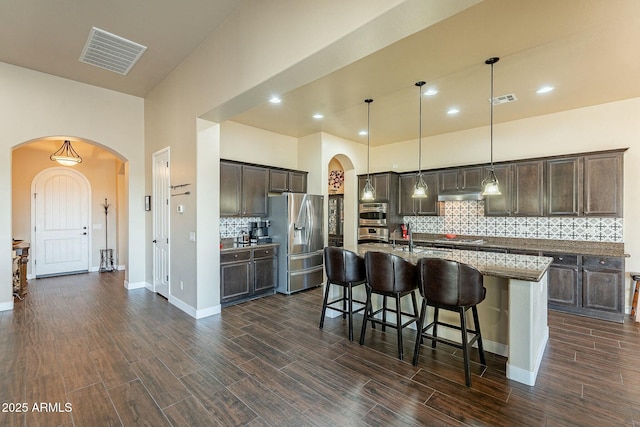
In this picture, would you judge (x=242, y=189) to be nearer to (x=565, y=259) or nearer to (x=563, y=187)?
(x=565, y=259)

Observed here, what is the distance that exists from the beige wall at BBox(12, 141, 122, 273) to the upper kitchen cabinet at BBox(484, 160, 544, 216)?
840 centimetres

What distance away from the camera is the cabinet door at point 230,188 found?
490cm

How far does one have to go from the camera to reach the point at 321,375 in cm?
260

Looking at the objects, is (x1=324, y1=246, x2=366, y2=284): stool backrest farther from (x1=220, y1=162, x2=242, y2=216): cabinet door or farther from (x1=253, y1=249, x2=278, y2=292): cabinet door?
(x1=220, y1=162, x2=242, y2=216): cabinet door

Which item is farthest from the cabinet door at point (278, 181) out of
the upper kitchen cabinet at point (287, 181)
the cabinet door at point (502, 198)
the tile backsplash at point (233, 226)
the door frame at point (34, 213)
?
the door frame at point (34, 213)

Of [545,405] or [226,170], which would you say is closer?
[545,405]

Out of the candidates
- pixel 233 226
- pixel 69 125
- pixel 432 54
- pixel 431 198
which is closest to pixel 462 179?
pixel 431 198

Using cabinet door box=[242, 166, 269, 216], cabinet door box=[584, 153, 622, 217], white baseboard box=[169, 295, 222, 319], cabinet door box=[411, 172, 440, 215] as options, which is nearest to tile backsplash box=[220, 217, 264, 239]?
cabinet door box=[242, 166, 269, 216]

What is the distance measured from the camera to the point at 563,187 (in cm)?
465

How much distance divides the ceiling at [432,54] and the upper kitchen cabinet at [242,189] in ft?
3.29

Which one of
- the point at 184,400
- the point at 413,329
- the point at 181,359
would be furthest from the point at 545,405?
the point at 181,359

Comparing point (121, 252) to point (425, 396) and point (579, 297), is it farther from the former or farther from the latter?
point (579, 297)

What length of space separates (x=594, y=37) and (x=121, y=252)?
30.1 ft

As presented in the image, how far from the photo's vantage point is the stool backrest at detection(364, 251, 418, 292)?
2.95 meters
